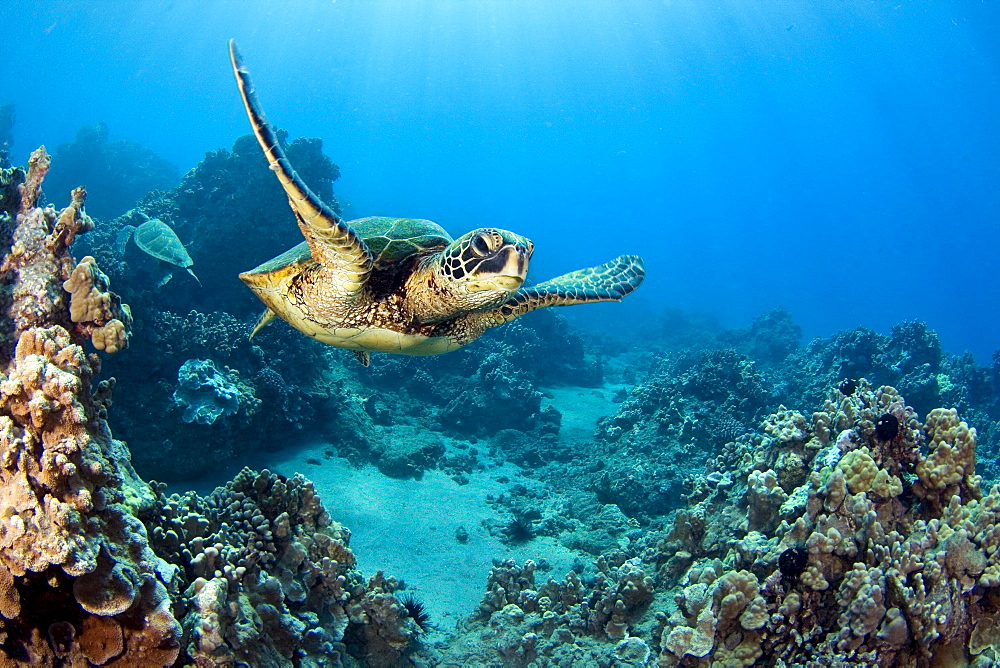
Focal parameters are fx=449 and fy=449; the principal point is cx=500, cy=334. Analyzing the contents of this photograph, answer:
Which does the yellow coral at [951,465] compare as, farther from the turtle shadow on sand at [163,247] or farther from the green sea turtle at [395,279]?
the turtle shadow on sand at [163,247]

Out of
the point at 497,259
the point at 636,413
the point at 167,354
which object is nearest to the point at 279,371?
the point at 167,354

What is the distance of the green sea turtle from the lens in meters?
3.16

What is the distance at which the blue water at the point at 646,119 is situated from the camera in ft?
270

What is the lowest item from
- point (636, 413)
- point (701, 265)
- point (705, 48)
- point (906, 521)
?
point (906, 521)

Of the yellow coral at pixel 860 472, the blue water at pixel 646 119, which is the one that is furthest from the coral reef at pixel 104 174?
the blue water at pixel 646 119

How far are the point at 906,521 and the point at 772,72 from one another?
13797 centimetres

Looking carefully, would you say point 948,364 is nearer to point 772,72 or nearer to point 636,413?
point 636,413

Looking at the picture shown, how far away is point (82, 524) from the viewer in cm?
176

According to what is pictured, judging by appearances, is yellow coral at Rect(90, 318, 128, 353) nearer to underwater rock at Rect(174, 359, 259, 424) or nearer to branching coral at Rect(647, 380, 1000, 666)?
branching coral at Rect(647, 380, 1000, 666)

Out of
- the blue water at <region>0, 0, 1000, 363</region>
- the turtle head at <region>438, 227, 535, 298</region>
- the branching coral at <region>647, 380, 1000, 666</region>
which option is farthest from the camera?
the blue water at <region>0, 0, 1000, 363</region>

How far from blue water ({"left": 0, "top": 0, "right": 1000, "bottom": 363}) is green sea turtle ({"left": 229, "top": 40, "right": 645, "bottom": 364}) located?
52.5 metres

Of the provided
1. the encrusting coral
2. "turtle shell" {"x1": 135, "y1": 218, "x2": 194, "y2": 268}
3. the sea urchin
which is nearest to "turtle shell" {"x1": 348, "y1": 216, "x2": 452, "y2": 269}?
the encrusting coral

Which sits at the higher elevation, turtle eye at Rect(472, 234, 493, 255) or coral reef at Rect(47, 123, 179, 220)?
coral reef at Rect(47, 123, 179, 220)

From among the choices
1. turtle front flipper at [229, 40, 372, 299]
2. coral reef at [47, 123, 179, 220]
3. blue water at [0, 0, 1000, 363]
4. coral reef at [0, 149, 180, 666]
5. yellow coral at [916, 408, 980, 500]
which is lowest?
coral reef at [0, 149, 180, 666]
